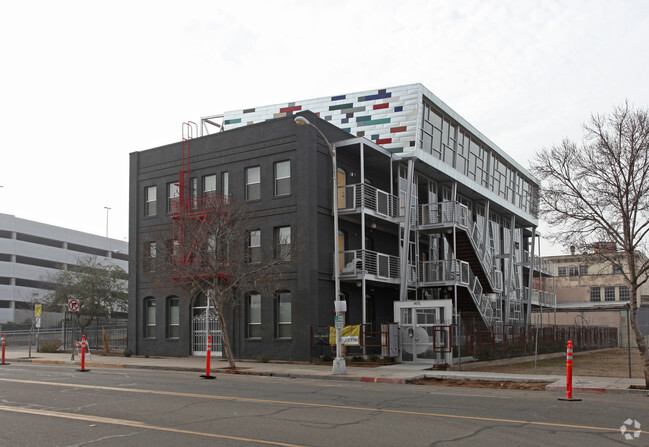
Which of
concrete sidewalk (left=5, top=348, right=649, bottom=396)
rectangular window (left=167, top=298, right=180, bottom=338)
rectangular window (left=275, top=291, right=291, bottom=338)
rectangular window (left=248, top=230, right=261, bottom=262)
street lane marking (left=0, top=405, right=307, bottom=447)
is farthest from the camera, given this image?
rectangular window (left=167, top=298, right=180, bottom=338)

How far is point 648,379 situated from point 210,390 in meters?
11.0

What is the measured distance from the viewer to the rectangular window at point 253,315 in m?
28.0

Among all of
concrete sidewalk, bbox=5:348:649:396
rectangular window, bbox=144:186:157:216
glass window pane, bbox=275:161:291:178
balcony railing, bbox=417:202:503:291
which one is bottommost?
concrete sidewalk, bbox=5:348:649:396

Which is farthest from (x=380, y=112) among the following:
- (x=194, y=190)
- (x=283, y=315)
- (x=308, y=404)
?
(x=308, y=404)

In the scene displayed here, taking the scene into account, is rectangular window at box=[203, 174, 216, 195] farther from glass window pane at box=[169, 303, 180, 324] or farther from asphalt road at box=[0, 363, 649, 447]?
asphalt road at box=[0, 363, 649, 447]

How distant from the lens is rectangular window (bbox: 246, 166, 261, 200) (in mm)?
28828

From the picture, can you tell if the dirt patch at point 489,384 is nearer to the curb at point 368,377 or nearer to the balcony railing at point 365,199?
the curb at point 368,377

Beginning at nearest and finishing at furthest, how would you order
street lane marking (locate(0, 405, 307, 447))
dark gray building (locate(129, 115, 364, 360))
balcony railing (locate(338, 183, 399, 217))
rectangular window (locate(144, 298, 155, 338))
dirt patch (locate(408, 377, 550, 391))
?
street lane marking (locate(0, 405, 307, 447)) < dirt patch (locate(408, 377, 550, 391)) < dark gray building (locate(129, 115, 364, 360)) < balcony railing (locate(338, 183, 399, 217)) < rectangular window (locate(144, 298, 155, 338))

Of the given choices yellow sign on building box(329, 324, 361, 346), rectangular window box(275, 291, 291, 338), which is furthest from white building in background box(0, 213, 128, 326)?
yellow sign on building box(329, 324, 361, 346)

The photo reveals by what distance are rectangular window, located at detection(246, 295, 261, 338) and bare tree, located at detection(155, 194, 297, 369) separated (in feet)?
3.35

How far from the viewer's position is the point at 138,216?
3312cm

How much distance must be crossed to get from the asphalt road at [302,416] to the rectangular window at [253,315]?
11785 mm

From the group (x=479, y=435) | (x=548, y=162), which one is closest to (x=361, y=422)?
(x=479, y=435)

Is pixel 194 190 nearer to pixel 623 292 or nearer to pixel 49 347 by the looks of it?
pixel 49 347
